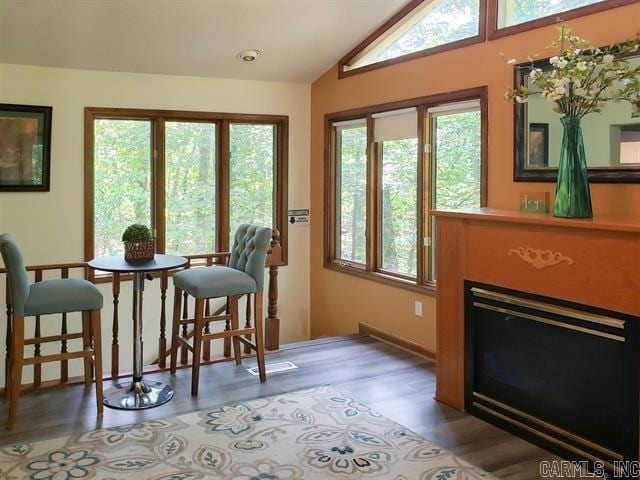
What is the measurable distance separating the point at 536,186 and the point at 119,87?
3425 millimetres

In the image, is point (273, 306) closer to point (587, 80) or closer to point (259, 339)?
point (259, 339)

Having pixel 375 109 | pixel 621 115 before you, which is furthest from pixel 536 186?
pixel 375 109

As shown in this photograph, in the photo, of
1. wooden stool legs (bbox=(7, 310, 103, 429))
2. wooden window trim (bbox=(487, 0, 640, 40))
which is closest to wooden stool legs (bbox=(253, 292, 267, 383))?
wooden stool legs (bbox=(7, 310, 103, 429))

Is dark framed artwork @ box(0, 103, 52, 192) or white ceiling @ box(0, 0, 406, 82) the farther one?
dark framed artwork @ box(0, 103, 52, 192)

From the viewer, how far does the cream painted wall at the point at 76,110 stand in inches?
184

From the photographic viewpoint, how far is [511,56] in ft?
12.1

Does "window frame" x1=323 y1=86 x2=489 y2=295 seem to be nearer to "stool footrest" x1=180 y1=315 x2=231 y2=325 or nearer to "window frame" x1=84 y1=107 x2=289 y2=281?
"window frame" x1=84 y1=107 x2=289 y2=281

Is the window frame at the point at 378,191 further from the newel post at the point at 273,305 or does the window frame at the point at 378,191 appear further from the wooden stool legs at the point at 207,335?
the wooden stool legs at the point at 207,335

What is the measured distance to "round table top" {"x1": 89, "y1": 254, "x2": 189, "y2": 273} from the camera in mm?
3301

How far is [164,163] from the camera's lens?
5.24 metres

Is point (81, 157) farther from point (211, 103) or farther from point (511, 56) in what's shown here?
point (511, 56)

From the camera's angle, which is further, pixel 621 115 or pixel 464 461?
pixel 621 115

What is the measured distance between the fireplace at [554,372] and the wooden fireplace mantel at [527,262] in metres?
0.06

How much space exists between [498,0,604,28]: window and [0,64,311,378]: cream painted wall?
2.39 metres
